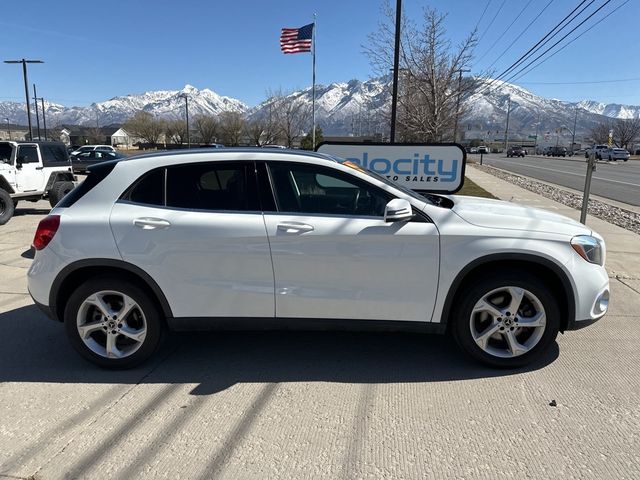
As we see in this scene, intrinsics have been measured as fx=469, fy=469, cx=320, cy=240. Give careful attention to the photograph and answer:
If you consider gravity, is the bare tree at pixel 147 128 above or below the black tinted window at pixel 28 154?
above

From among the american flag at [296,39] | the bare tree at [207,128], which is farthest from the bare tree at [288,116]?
the american flag at [296,39]

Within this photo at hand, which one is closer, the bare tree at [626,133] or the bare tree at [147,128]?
the bare tree at [147,128]

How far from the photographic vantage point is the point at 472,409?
3074 mm

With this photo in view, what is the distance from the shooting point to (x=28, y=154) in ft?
37.3

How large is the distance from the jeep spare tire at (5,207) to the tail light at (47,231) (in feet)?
27.8

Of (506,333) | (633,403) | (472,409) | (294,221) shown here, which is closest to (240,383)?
(294,221)

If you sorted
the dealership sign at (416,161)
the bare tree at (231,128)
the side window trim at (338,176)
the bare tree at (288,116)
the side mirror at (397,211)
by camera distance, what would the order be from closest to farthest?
the side mirror at (397,211)
the side window trim at (338,176)
the dealership sign at (416,161)
the bare tree at (288,116)
the bare tree at (231,128)

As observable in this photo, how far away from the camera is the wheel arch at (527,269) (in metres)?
3.35

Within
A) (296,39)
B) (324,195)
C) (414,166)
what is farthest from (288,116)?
(324,195)

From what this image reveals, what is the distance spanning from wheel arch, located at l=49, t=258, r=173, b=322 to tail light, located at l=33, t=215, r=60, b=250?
0.87 feet

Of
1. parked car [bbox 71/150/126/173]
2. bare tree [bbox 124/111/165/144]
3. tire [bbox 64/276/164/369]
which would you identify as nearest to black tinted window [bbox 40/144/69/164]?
tire [bbox 64/276/164/369]

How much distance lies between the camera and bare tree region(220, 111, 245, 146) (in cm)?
6769

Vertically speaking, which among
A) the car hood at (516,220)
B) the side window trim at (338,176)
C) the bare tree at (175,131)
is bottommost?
the car hood at (516,220)

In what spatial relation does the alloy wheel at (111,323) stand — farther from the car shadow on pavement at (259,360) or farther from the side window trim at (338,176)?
the side window trim at (338,176)
